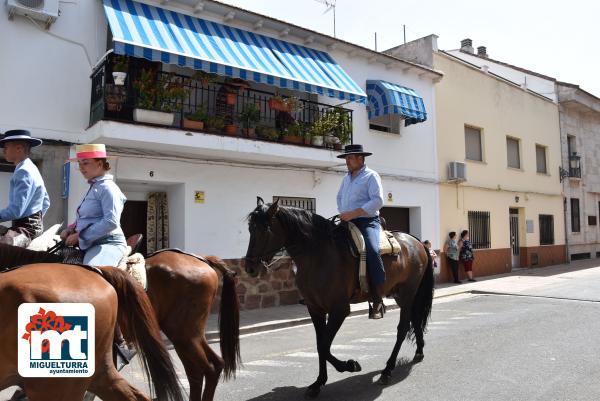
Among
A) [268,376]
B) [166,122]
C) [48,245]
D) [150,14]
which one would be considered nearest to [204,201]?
[166,122]

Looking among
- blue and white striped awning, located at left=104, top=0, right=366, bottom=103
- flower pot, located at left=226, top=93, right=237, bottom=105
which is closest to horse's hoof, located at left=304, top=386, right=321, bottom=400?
blue and white striped awning, located at left=104, top=0, right=366, bottom=103

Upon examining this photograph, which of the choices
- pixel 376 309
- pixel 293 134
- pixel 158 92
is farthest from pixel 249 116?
pixel 376 309

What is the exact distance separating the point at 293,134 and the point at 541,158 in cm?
1518

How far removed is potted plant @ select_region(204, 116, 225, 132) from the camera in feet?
32.3

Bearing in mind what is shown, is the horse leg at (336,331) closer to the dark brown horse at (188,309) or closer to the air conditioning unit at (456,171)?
the dark brown horse at (188,309)

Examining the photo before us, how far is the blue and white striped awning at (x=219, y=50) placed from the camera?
8578 mm

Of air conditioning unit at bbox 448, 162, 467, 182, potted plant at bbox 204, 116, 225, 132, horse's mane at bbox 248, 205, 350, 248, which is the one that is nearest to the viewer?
horse's mane at bbox 248, 205, 350, 248

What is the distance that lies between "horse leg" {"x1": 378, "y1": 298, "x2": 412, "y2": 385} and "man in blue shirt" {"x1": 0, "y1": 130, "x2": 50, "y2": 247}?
3.79m

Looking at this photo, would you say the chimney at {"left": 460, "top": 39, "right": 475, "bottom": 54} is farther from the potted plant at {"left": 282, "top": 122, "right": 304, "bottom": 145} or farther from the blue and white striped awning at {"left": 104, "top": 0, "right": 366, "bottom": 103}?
the potted plant at {"left": 282, "top": 122, "right": 304, "bottom": 145}

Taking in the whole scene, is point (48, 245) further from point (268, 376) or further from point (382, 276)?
point (382, 276)

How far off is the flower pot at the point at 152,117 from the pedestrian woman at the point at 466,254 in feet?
34.9

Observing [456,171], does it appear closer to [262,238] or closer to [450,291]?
[450,291]

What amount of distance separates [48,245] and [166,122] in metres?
5.53

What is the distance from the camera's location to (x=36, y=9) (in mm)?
8320
